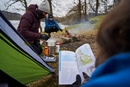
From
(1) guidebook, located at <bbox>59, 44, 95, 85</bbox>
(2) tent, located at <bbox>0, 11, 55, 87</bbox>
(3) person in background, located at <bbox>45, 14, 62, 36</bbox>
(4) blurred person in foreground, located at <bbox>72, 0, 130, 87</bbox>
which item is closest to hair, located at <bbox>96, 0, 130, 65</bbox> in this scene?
(4) blurred person in foreground, located at <bbox>72, 0, 130, 87</bbox>

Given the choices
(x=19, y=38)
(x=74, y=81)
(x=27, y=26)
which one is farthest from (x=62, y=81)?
(x=27, y=26)

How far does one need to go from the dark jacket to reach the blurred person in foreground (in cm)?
223

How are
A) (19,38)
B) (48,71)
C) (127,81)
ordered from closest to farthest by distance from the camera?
(127,81)
(19,38)
(48,71)

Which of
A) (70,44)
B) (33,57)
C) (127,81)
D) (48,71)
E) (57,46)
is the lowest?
(70,44)

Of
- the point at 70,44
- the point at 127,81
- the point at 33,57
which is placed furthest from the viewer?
the point at 70,44

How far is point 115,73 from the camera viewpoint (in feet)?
1.27

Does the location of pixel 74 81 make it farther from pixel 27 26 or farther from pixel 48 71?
pixel 27 26

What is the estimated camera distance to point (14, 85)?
5.41 ft

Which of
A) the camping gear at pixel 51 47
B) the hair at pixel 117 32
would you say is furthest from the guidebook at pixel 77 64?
the hair at pixel 117 32

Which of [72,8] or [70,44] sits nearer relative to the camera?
[70,44]

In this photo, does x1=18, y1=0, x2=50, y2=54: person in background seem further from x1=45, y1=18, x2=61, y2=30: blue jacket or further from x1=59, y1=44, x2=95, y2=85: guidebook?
x1=45, y1=18, x2=61, y2=30: blue jacket

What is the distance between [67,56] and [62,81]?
1.11 ft

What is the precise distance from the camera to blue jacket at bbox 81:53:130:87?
1.21 ft

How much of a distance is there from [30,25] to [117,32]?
2.32 metres
